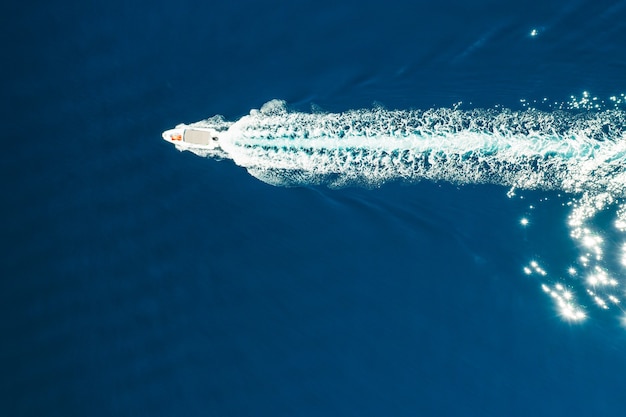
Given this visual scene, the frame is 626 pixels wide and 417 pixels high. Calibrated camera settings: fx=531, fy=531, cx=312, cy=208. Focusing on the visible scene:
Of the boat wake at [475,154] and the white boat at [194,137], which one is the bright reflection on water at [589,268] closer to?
the boat wake at [475,154]

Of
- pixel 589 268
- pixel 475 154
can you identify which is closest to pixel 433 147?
pixel 475 154

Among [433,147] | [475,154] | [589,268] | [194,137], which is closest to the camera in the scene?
[589,268]

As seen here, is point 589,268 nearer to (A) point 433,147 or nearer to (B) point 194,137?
(A) point 433,147

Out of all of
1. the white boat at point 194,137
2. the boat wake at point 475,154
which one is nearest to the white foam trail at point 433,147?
the boat wake at point 475,154

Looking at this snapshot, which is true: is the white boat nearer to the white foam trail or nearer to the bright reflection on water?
the white foam trail

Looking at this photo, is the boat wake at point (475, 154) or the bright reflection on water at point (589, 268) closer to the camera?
the bright reflection on water at point (589, 268)

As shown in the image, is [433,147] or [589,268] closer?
[589,268]

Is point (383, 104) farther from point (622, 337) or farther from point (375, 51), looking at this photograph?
point (622, 337)
